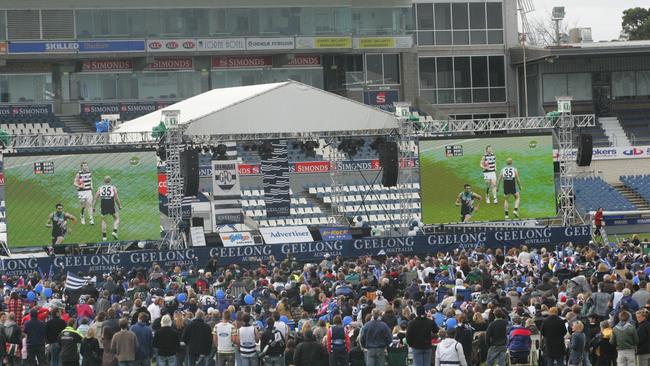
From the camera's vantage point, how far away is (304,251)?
37094mm

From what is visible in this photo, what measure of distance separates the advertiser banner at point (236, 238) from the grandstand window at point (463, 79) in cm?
2487

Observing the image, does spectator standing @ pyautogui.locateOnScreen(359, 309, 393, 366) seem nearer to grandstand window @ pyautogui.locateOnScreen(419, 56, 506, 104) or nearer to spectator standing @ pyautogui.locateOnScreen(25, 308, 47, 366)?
spectator standing @ pyautogui.locateOnScreen(25, 308, 47, 366)

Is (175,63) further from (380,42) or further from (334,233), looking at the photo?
(334,233)

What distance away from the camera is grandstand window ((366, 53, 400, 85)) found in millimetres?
63812

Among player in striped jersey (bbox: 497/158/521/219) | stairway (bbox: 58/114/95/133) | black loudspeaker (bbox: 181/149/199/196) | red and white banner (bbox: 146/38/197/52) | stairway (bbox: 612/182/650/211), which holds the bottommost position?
stairway (bbox: 612/182/650/211)

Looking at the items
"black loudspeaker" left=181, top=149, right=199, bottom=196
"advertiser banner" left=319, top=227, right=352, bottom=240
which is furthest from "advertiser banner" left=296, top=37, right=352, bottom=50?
"black loudspeaker" left=181, top=149, right=199, bottom=196

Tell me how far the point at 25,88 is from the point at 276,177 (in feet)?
65.7

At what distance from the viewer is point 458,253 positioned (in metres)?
33.9

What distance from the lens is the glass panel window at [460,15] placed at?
6588cm

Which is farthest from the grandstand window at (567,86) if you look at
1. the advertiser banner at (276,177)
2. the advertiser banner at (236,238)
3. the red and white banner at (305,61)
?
the advertiser banner at (236,238)

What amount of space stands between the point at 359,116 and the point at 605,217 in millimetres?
12147

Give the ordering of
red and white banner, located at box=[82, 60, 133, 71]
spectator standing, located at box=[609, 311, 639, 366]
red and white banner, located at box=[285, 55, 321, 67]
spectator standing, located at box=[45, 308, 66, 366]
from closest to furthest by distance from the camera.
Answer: spectator standing, located at box=[609, 311, 639, 366] < spectator standing, located at box=[45, 308, 66, 366] < red and white banner, located at box=[82, 60, 133, 71] < red and white banner, located at box=[285, 55, 321, 67]

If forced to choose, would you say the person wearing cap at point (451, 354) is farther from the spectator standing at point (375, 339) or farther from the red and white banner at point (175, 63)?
the red and white banner at point (175, 63)

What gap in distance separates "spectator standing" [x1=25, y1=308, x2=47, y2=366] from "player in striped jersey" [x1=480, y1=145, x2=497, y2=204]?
23.9 meters
